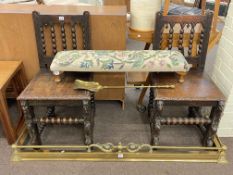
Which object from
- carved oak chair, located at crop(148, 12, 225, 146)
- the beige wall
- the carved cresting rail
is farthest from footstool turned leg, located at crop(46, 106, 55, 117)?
the beige wall

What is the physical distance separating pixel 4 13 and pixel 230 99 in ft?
5.36

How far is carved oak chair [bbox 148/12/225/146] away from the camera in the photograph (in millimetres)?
1347

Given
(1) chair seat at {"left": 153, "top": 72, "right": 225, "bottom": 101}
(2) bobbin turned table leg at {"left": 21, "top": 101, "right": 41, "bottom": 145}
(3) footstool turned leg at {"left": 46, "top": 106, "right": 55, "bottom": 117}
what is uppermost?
(1) chair seat at {"left": 153, "top": 72, "right": 225, "bottom": 101}

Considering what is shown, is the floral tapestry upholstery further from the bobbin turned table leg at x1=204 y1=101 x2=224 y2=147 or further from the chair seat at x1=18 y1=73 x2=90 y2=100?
the bobbin turned table leg at x1=204 y1=101 x2=224 y2=147

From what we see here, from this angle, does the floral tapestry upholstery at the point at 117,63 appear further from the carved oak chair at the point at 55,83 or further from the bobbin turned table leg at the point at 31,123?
the bobbin turned table leg at the point at 31,123

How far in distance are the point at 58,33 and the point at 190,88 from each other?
978 millimetres

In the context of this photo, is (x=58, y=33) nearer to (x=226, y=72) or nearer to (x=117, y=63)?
(x=117, y=63)

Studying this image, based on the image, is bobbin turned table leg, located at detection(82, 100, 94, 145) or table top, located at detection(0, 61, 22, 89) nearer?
bobbin turned table leg, located at detection(82, 100, 94, 145)

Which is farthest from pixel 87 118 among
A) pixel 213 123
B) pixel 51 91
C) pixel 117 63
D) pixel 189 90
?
pixel 213 123

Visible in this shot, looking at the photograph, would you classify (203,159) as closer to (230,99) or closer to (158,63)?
(230,99)

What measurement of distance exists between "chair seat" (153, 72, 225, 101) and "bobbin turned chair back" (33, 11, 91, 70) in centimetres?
59

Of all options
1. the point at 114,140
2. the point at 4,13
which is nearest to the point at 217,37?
the point at 114,140

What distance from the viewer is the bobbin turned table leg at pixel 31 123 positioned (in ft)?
4.48

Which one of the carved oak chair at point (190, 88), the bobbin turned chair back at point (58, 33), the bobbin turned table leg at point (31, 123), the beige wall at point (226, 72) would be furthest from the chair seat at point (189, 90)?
the bobbin turned table leg at point (31, 123)
